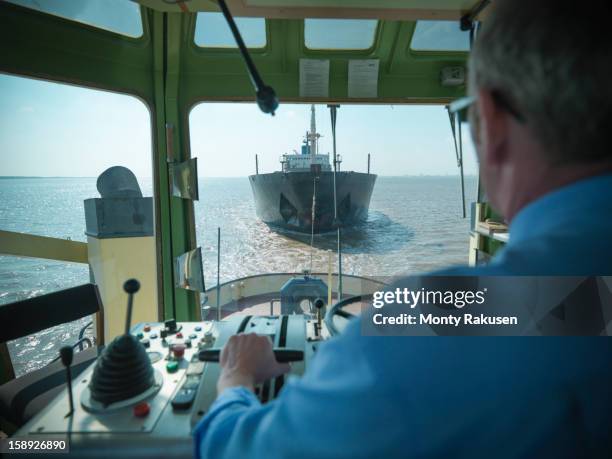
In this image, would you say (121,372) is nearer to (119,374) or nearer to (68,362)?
(119,374)

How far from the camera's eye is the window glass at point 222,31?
1.96 meters

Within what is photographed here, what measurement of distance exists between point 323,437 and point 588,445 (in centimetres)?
25

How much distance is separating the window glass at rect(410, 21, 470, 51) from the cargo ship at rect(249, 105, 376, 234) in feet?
38.2

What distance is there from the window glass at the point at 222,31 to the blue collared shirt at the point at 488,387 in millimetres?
2008

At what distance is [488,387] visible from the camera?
328 mm

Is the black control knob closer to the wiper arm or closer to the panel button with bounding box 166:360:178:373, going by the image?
the panel button with bounding box 166:360:178:373

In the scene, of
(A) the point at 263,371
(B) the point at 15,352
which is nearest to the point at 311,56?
(A) the point at 263,371

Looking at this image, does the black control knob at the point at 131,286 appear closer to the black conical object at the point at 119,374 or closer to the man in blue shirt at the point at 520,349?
the black conical object at the point at 119,374

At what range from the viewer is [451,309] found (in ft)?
1.45

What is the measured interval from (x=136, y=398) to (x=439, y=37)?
86.5 inches

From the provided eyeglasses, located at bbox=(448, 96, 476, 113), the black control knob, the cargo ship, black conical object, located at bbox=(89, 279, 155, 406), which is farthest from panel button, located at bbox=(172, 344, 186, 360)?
the cargo ship

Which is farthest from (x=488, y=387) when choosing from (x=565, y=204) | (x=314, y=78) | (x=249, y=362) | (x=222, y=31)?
(x=222, y=31)

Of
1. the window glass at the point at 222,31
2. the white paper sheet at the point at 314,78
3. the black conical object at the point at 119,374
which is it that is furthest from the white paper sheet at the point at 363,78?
the black conical object at the point at 119,374

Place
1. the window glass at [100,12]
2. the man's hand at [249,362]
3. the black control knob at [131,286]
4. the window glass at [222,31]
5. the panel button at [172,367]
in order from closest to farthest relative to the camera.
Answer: the man's hand at [249,362] → the black control knob at [131,286] → the panel button at [172,367] → the window glass at [100,12] → the window glass at [222,31]
